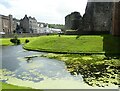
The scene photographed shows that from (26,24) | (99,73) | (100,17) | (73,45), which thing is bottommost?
(99,73)

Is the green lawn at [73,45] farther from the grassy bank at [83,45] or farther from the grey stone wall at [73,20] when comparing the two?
the grey stone wall at [73,20]

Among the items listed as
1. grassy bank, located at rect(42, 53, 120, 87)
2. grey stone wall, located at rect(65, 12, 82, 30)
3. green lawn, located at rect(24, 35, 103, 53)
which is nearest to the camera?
grassy bank, located at rect(42, 53, 120, 87)

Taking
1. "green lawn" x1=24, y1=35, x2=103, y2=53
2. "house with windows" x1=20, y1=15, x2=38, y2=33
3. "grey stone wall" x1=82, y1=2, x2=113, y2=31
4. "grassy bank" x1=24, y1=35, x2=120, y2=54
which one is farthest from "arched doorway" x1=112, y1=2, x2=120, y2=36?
"house with windows" x1=20, y1=15, x2=38, y2=33

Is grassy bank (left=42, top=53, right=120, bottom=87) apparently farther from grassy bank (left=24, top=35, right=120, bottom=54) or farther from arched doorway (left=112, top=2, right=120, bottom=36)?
arched doorway (left=112, top=2, right=120, bottom=36)

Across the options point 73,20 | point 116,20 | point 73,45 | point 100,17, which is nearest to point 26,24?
point 73,20

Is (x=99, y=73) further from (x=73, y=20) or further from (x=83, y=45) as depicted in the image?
(x=73, y=20)

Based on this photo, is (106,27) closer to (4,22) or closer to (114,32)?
(114,32)

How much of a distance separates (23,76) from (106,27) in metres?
44.0

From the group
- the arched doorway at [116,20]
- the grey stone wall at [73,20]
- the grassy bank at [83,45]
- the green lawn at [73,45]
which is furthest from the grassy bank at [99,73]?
the grey stone wall at [73,20]

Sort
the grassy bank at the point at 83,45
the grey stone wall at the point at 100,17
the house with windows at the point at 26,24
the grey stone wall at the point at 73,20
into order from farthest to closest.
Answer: the house with windows at the point at 26,24, the grey stone wall at the point at 73,20, the grey stone wall at the point at 100,17, the grassy bank at the point at 83,45

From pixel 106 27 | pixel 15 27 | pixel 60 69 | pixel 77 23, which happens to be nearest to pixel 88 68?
pixel 60 69

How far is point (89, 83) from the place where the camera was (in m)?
19.0

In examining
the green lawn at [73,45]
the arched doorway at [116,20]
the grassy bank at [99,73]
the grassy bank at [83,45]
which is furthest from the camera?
the arched doorway at [116,20]

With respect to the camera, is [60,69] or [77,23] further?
[77,23]
